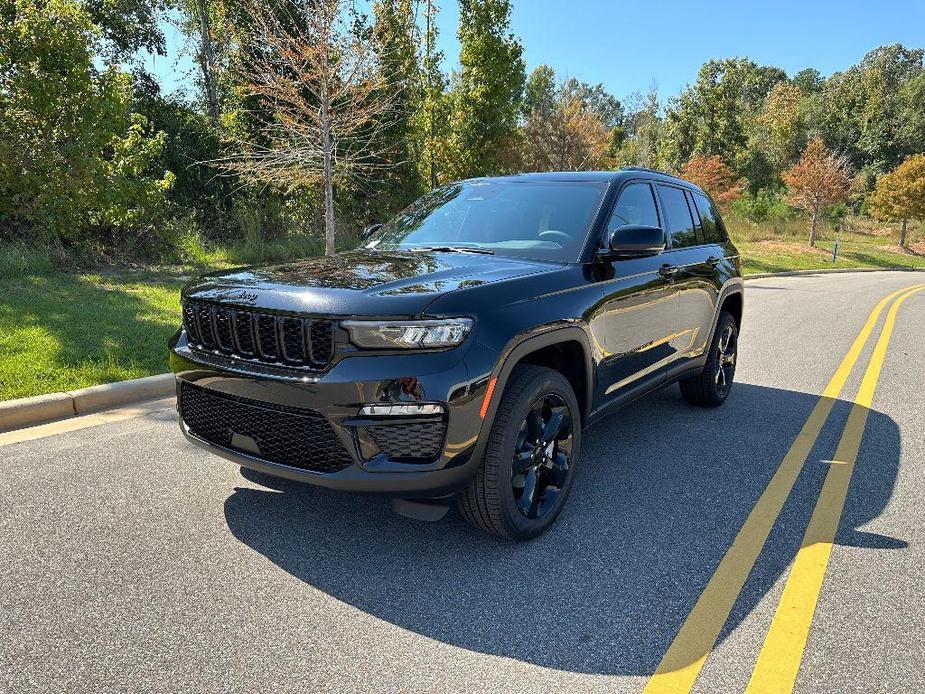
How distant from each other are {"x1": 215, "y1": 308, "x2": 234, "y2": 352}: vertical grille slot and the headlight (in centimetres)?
67

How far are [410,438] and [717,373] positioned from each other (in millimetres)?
3772

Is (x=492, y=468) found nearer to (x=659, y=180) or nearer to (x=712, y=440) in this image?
(x=712, y=440)

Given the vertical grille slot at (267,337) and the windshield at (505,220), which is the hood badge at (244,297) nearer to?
the vertical grille slot at (267,337)

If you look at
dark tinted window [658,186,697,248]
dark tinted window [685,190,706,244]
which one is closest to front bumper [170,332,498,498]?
dark tinted window [658,186,697,248]

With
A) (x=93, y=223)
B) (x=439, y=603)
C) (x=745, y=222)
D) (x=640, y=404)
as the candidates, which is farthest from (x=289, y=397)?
(x=745, y=222)

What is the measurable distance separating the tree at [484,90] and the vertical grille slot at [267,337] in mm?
16431

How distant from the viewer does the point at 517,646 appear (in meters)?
2.49

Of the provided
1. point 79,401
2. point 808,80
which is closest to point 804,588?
point 79,401

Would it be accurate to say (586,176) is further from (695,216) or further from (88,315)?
(88,315)

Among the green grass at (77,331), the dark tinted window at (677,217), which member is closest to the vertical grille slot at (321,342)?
the dark tinted window at (677,217)

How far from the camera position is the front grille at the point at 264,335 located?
2785 mm

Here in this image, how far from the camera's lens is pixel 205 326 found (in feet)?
10.5

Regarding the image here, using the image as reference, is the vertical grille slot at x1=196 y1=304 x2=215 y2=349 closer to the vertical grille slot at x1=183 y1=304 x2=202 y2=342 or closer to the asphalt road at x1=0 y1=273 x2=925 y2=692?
the vertical grille slot at x1=183 y1=304 x2=202 y2=342

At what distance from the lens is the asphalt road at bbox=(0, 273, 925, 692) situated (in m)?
2.36
